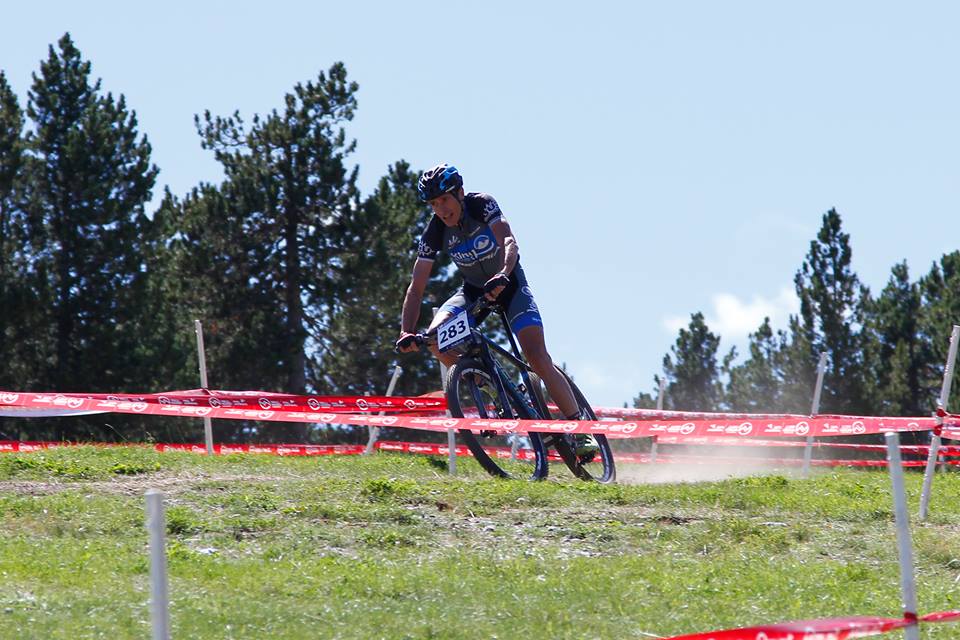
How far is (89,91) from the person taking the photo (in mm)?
41969

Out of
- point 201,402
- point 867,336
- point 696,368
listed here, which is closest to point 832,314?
point 867,336

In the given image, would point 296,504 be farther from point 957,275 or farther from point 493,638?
point 957,275

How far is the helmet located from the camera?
11.2m

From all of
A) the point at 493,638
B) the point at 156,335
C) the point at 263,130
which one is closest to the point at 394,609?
the point at 493,638

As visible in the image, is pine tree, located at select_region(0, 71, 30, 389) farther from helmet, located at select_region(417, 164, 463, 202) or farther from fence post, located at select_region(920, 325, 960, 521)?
fence post, located at select_region(920, 325, 960, 521)

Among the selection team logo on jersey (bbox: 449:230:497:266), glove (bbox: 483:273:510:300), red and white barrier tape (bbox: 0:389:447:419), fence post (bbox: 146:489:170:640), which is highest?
team logo on jersey (bbox: 449:230:497:266)

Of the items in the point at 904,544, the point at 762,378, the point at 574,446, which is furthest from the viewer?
the point at 762,378

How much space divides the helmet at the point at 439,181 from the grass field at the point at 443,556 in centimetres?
240

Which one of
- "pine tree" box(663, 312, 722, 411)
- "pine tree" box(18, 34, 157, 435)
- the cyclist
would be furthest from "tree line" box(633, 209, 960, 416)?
the cyclist

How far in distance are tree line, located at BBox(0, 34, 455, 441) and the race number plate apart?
27.4m

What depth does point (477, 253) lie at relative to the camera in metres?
11.5

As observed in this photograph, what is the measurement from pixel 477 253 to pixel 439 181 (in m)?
0.72

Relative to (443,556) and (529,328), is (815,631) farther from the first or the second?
(529,328)

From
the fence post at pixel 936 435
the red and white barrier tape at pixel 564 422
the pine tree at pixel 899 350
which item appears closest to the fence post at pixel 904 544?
the red and white barrier tape at pixel 564 422
